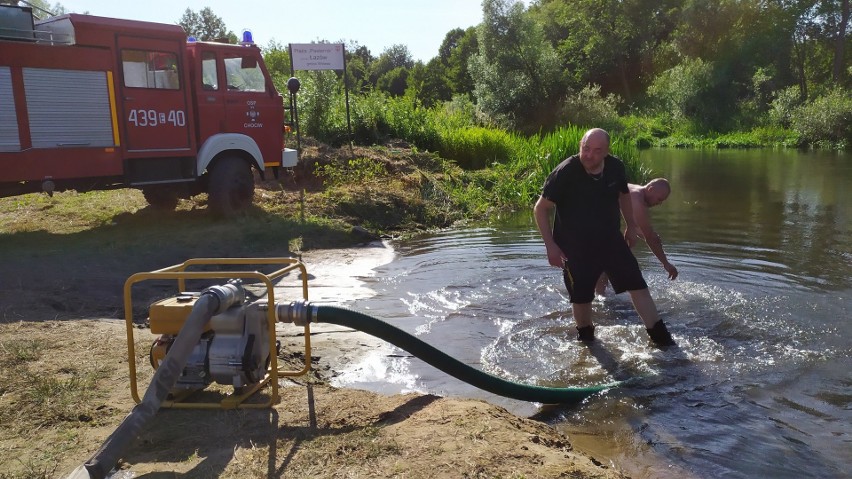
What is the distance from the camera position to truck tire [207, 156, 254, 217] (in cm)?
1069

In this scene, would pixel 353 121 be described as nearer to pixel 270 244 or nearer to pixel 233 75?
pixel 233 75

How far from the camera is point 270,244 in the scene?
9867mm

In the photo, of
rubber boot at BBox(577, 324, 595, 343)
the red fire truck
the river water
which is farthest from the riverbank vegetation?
rubber boot at BBox(577, 324, 595, 343)

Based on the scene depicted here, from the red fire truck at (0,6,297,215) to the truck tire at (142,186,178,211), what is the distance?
0.05 meters

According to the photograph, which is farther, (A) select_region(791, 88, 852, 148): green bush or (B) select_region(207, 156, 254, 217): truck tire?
(A) select_region(791, 88, 852, 148): green bush

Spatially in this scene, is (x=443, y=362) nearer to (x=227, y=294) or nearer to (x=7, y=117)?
(x=227, y=294)

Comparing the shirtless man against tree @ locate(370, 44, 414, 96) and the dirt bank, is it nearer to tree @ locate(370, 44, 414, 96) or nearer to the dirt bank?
the dirt bank

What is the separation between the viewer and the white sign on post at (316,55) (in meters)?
15.2

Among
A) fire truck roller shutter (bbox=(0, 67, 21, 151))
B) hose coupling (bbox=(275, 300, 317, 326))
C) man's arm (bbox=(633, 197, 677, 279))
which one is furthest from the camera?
fire truck roller shutter (bbox=(0, 67, 21, 151))

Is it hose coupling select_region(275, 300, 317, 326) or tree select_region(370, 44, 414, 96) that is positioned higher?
tree select_region(370, 44, 414, 96)

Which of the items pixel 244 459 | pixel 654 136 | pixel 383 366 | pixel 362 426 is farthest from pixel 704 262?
pixel 654 136

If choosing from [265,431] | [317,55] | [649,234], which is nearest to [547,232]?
[649,234]

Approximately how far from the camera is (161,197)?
462 inches

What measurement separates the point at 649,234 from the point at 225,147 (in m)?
6.86
